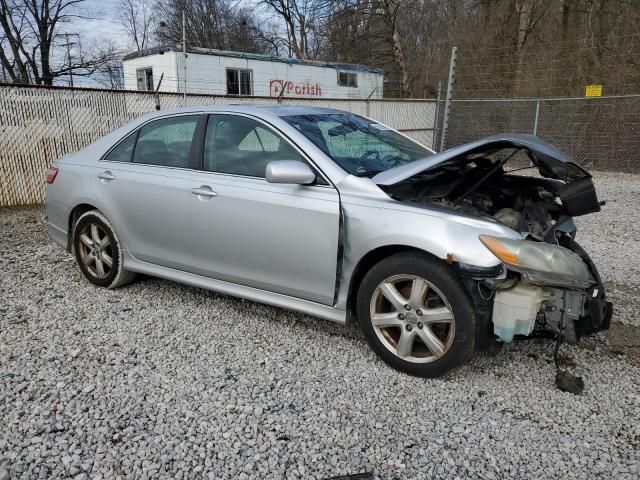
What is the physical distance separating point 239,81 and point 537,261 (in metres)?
15.7

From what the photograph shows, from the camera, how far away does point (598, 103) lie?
12.1 metres

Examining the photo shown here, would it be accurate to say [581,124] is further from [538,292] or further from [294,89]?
[538,292]

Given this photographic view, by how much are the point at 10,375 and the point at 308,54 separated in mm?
34396

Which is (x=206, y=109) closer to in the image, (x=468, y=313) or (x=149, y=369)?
(x=149, y=369)

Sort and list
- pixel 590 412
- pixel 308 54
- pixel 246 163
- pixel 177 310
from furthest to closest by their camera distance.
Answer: pixel 308 54 < pixel 177 310 < pixel 246 163 < pixel 590 412

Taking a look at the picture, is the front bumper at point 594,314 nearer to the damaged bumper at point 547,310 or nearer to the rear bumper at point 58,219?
the damaged bumper at point 547,310

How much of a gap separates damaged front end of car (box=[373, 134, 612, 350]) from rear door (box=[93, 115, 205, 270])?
160 centimetres

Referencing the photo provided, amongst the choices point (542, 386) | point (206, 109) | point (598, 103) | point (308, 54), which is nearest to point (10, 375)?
point (206, 109)

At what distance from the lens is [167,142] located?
157 inches

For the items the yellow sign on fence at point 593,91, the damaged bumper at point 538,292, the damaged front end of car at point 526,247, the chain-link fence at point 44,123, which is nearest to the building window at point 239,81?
the chain-link fence at point 44,123

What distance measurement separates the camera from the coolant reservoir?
2.65 metres

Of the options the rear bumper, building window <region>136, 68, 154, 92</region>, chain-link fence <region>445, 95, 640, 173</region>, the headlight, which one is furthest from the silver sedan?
building window <region>136, 68, 154, 92</region>

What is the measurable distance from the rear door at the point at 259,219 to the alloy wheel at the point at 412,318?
14.3 inches

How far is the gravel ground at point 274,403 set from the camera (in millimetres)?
2309
